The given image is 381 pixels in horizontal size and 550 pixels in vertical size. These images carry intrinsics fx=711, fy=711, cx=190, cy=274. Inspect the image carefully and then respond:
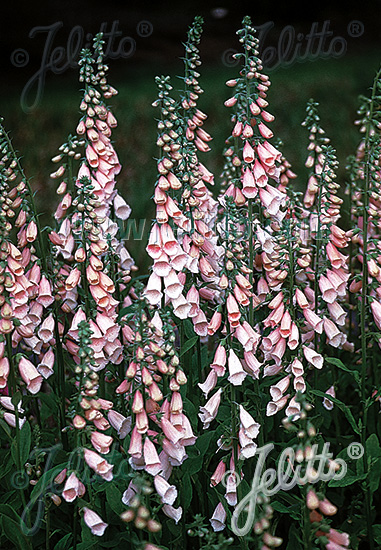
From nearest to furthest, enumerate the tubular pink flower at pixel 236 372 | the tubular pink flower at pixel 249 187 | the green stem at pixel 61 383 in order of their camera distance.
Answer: the tubular pink flower at pixel 236 372, the tubular pink flower at pixel 249 187, the green stem at pixel 61 383

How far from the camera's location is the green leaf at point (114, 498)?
2551 millimetres

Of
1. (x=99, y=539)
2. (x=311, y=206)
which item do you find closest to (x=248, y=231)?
(x=311, y=206)

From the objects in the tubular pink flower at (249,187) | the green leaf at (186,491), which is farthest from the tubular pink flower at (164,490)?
the tubular pink flower at (249,187)

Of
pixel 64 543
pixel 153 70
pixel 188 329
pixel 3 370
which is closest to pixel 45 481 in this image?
pixel 64 543

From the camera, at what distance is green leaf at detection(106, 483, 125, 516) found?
100 inches

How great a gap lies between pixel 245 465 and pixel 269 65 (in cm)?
1182

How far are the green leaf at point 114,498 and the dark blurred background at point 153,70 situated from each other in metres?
6.37

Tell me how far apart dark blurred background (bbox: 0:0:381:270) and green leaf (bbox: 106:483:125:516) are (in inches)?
251

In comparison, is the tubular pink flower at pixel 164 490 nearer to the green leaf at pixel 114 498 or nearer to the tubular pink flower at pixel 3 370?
the green leaf at pixel 114 498

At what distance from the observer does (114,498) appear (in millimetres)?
2564

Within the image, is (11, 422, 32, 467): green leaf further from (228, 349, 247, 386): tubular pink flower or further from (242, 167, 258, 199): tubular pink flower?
(242, 167, 258, 199): tubular pink flower

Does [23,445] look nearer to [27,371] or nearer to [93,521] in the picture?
[27,371]

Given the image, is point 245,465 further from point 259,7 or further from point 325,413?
point 259,7

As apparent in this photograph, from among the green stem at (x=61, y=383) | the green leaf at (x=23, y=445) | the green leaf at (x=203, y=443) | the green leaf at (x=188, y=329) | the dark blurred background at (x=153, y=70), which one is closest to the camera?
the green leaf at (x=23, y=445)
